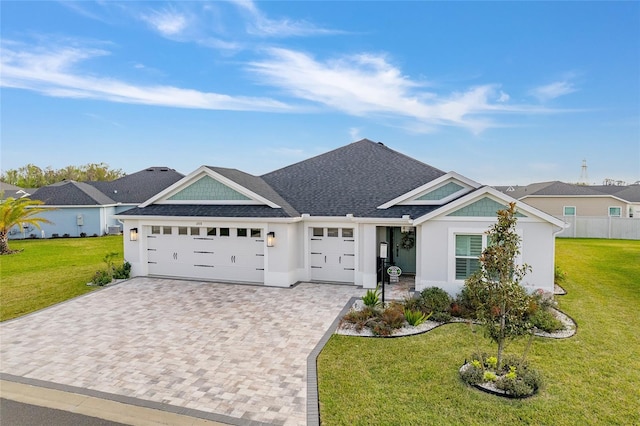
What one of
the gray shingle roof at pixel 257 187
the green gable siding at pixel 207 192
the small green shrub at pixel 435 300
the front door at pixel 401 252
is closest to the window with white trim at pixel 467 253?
the small green shrub at pixel 435 300

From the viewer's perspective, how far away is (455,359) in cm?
746

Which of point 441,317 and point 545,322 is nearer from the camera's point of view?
point 545,322

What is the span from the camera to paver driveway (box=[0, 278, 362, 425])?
628 centimetres

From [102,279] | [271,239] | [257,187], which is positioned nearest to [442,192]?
[271,239]

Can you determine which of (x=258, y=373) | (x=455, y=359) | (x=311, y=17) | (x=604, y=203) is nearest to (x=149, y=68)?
(x=311, y=17)

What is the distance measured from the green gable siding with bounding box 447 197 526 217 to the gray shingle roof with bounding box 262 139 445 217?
245 centimetres

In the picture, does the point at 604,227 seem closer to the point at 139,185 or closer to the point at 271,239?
the point at 271,239

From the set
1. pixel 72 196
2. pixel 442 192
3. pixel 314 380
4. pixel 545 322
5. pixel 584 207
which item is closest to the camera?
pixel 314 380

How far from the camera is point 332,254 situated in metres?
14.3

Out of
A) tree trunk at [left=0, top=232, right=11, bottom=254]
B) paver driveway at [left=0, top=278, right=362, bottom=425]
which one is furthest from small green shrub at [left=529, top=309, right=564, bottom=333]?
tree trunk at [left=0, top=232, right=11, bottom=254]

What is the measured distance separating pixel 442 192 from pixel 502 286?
7406 millimetres

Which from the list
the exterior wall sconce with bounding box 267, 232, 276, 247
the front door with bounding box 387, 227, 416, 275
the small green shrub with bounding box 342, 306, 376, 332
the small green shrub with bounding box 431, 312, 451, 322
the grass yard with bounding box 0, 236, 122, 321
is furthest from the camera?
the front door with bounding box 387, 227, 416, 275

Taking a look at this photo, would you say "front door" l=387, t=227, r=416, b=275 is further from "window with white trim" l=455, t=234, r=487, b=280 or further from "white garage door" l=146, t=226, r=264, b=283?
"white garage door" l=146, t=226, r=264, b=283

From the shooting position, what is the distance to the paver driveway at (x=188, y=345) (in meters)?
6.28
